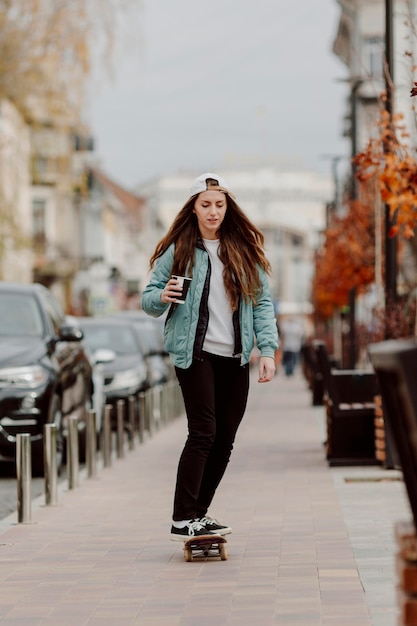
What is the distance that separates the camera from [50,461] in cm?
1146

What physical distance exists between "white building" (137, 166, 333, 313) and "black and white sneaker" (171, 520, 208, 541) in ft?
408

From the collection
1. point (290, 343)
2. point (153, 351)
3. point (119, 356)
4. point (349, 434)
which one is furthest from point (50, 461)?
point (290, 343)

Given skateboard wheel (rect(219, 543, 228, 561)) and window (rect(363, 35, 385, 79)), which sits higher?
window (rect(363, 35, 385, 79))

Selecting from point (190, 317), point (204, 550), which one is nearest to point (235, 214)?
point (190, 317)

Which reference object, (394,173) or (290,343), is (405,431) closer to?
(394,173)

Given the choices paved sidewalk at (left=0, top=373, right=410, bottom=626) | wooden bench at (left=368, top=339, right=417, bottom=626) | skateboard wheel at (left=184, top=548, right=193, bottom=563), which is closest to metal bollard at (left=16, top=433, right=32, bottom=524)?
paved sidewalk at (left=0, top=373, right=410, bottom=626)

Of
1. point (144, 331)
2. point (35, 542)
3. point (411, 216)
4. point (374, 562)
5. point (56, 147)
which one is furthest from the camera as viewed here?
point (56, 147)

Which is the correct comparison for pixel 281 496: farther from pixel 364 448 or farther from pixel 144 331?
pixel 144 331

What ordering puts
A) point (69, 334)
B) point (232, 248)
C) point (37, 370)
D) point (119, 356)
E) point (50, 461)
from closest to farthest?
point (232, 248), point (50, 461), point (37, 370), point (69, 334), point (119, 356)

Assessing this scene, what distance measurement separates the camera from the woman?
8.15 m

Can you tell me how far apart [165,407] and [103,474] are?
955cm

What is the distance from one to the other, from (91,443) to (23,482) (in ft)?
11.7

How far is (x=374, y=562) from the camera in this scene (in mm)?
7996

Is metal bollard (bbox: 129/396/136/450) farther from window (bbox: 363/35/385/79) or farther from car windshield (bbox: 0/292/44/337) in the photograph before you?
window (bbox: 363/35/385/79)
